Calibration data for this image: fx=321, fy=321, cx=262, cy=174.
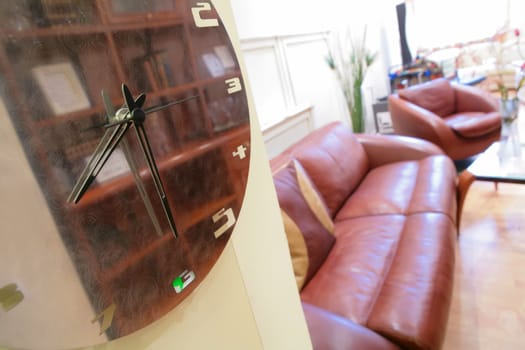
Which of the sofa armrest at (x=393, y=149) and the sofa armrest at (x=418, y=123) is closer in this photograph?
the sofa armrest at (x=393, y=149)

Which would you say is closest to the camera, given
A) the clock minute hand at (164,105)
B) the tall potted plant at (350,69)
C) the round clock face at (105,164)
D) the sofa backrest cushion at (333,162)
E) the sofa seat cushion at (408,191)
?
the round clock face at (105,164)

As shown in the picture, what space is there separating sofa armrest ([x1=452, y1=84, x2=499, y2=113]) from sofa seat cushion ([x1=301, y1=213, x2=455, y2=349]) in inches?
80.4

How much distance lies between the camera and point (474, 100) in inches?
125

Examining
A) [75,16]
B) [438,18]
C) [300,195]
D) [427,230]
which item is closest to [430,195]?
[427,230]

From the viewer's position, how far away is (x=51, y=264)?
1.11 ft

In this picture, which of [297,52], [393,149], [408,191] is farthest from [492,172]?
[297,52]

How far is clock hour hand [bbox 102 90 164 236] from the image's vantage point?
15.4 inches

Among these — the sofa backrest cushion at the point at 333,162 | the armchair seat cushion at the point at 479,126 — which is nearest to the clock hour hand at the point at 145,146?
the sofa backrest cushion at the point at 333,162

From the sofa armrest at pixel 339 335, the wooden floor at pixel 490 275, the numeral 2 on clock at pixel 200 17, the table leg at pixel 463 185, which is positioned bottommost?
the wooden floor at pixel 490 275

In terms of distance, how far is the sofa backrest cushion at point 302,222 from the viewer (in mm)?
1433

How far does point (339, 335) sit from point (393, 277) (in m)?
0.49

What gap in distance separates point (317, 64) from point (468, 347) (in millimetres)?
2592

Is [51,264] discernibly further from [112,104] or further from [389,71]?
[389,71]

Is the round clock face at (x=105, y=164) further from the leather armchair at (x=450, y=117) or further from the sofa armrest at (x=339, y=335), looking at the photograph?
the leather armchair at (x=450, y=117)
